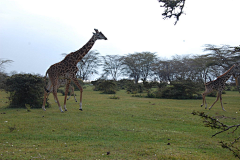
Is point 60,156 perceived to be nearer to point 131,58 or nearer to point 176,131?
point 176,131

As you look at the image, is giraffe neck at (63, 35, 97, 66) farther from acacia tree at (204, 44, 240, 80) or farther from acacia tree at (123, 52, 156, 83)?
acacia tree at (123, 52, 156, 83)

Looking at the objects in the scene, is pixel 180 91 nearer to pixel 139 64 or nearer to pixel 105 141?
pixel 105 141

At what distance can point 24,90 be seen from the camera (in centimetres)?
925

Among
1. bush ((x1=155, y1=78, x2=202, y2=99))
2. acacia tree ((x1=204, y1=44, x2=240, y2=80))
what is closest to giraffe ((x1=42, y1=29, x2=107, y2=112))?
bush ((x1=155, y1=78, x2=202, y2=99))

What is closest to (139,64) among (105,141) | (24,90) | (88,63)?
(88,63)

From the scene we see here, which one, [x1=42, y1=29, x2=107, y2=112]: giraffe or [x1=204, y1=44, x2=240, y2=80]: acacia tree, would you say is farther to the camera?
[x1=204, y1=44, x2=240, y2=80]: acacia tree

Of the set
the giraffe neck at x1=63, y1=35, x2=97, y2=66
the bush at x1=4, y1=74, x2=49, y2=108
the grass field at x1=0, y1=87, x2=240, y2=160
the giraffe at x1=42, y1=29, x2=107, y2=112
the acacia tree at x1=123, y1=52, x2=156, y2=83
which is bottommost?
the grass field at x1=0, y1=87, x2=240, y2=160

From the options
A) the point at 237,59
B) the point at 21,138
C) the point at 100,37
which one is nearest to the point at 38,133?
the point at 21,138

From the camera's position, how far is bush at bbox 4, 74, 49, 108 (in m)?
9.11

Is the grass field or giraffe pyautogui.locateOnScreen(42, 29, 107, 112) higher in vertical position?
giraffe pyautogui.locateOnScreen(42, 29, 107, 112)

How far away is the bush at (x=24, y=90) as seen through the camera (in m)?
9.11

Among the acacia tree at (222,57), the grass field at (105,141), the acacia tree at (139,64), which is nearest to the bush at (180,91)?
the acacia tree at (222,57)

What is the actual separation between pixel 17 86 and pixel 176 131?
6.87m

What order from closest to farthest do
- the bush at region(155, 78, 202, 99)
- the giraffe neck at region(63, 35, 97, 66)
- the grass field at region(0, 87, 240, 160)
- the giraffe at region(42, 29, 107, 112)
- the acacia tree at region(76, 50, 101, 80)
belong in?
the grass field at region(0, 87, 240, 160) → the giraffe at region(42, 29, 107, 112) → the giraffe neck at region(63, 35, 97, 66) → the bush at region(155, 78, 202, 99) → the acacia tree at region(76, 50, 101, 80)
